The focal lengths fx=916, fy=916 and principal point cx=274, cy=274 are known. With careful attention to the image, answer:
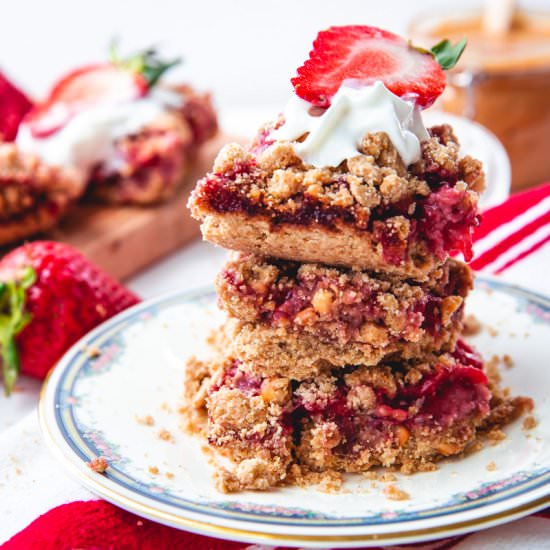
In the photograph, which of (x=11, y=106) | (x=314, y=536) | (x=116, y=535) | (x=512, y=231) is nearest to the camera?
(x=314, y=536)

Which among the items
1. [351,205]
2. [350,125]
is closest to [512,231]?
[350,125]

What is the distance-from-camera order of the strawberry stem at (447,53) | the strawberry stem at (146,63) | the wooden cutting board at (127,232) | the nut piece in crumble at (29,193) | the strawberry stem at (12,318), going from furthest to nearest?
the strawberry stem at (146,63), the wooden cutting board at (127,232), the nut piece in crumble at (29,193), the strawberry stem at (12,318), the strawberry stem at (447,53)

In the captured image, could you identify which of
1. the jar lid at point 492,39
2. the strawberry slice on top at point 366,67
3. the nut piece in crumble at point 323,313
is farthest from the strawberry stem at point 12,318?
the jar lid at point 492,39

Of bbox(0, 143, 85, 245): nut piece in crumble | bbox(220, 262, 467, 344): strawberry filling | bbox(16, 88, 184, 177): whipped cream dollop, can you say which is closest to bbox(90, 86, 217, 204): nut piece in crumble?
bbox(16, 88, 184, 177): whipped cream dollop

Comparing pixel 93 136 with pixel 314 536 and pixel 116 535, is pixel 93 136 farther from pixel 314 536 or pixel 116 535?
pixel 314 536

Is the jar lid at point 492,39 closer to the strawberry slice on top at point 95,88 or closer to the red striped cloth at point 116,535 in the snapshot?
the strawberry slice on top at point 95,88

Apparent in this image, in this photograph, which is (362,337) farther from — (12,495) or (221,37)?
(221,37)

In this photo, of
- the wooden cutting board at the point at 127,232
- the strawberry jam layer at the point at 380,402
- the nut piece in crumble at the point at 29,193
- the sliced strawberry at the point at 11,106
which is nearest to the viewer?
the strawberry jam layer at the point at 380,402
